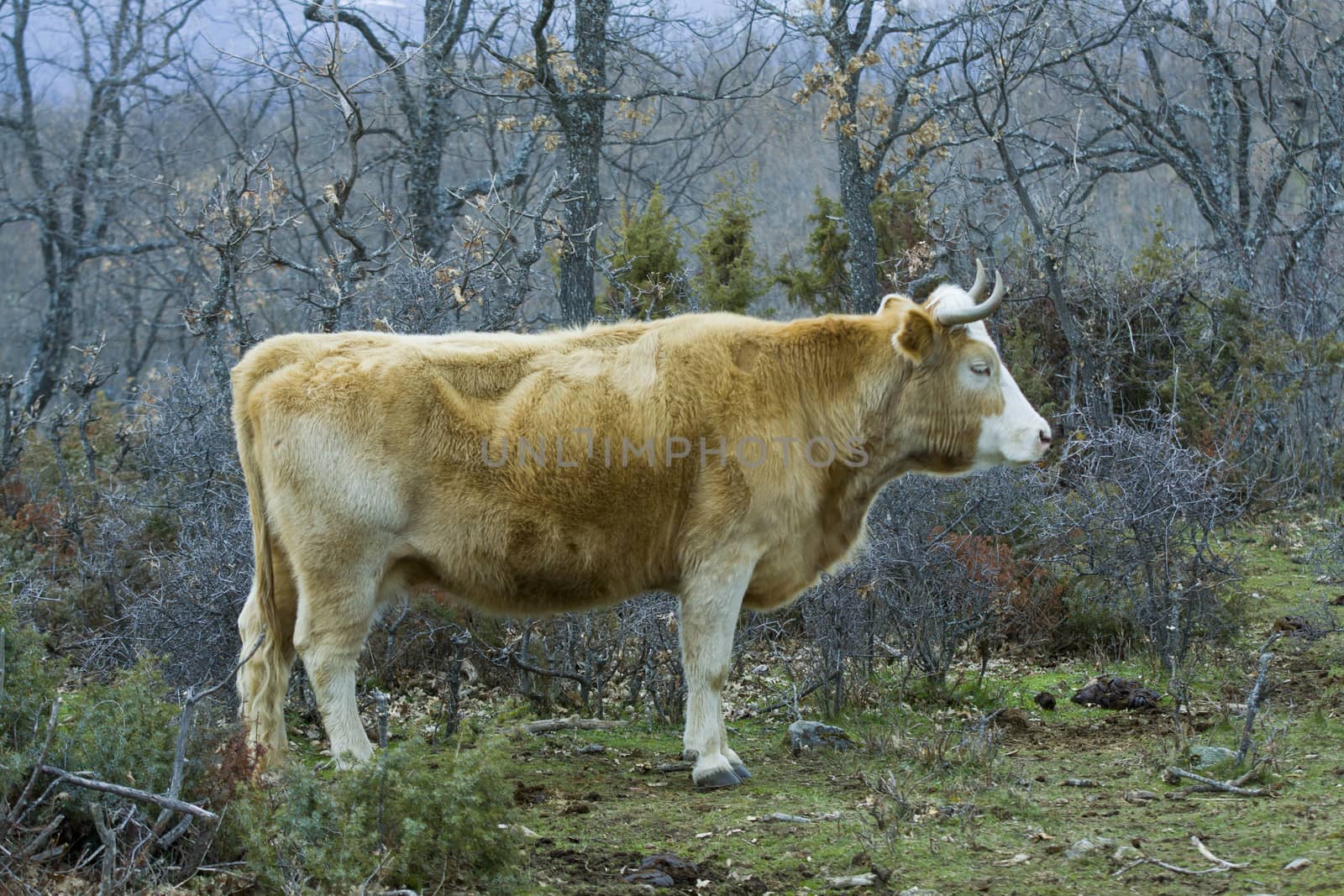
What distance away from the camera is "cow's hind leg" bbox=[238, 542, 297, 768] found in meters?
5.70

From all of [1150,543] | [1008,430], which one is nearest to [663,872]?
[1008,430]

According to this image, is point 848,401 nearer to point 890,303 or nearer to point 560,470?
point 890,303

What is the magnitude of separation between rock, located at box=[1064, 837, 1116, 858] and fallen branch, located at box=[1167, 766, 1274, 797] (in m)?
0.83

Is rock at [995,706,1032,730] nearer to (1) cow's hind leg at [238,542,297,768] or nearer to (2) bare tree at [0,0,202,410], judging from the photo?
(1) cow's hind leg at [238,542,297,768]

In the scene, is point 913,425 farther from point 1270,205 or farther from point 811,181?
point 811,181

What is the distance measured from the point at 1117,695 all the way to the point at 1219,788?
2011 millimetres

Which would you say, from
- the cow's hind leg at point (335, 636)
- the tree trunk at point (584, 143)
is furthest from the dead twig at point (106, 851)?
the tree trunk at point (584, 143)

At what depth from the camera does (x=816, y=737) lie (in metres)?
6.57

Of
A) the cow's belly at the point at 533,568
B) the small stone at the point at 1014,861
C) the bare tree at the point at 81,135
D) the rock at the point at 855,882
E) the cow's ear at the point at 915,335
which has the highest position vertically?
the bare tree at the point at 81,135

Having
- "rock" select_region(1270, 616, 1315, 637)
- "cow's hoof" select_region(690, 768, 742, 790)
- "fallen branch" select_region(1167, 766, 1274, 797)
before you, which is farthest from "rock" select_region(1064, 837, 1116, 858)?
"rock" select_region(1270, 616, 1315, 637)

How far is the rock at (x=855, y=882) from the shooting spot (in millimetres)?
4367

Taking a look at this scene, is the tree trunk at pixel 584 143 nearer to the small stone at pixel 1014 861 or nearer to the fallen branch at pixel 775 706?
the fallen branch at pixel 775 706

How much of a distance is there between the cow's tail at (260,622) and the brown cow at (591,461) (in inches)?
0.5

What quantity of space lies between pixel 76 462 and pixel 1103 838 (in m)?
11.1
